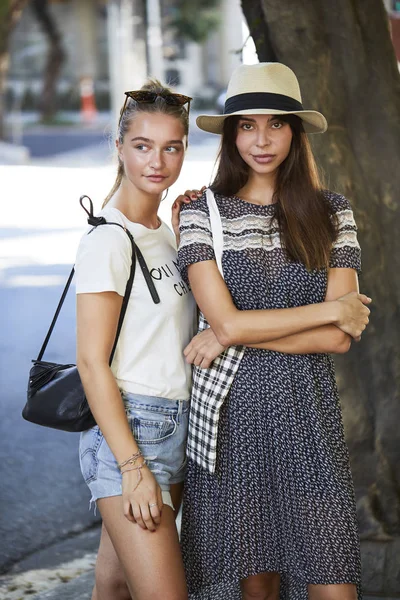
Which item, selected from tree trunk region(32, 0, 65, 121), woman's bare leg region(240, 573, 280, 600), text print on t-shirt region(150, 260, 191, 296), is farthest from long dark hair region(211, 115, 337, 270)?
tree trunk region(32, 0, 65, 121)

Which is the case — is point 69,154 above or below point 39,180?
above

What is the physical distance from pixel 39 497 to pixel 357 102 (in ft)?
9.91

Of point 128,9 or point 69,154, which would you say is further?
point 128,9

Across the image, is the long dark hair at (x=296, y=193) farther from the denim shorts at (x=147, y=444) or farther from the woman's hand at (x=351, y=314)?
the denim shorts at (x=147, y=444)

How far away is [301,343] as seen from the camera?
2863 millimetres

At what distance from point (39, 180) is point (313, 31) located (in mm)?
17242

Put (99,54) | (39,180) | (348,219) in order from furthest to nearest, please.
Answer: (99,54), (39,180), (348,219)

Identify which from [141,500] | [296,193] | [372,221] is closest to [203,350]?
[141,500]

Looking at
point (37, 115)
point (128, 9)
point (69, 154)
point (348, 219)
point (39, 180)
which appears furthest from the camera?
point (37, 115)

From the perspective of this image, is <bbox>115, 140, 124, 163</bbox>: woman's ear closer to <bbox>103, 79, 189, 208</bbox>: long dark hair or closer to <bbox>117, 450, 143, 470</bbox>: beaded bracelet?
<bbox>103, 79, 189, 208</bbox>: long dark hair

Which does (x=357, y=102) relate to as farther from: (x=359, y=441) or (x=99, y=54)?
(x=99, y=54)

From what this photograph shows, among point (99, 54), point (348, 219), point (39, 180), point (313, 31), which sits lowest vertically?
point (348, 219)

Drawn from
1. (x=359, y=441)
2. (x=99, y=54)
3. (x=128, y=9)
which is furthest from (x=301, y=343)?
(x=99, y=54)

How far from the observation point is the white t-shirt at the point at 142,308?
8.81ft
